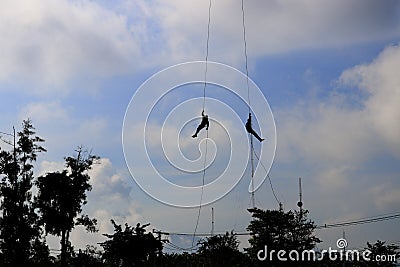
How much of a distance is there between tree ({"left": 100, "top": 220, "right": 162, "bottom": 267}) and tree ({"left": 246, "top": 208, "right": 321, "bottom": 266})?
9133mm

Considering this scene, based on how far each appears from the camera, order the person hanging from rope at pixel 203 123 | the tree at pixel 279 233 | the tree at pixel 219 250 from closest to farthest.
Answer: the person hanging from rope at pixel 203 123, the tree at pixel 279 233, the tree at pixel 219 250

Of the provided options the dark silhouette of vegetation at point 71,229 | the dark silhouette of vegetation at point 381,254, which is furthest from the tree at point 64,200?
the dark silhouette of vegetation at point 381,254

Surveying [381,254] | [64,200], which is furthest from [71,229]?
[381,254]

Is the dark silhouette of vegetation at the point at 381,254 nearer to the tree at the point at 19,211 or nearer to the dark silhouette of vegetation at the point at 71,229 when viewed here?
the dark silhouette of vegetation at the point at 71,229

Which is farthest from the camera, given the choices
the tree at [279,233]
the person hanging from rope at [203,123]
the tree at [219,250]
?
the tree at [219,250]

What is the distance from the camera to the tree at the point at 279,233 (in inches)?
1564

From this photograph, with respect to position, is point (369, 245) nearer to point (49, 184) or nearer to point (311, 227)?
point (311, 227)

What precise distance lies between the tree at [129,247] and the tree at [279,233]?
9.13 metres

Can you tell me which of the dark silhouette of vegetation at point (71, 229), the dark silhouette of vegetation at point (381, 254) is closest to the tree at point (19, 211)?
the dark silhouette of vegetation at point (71, 229)

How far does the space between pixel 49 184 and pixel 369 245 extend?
80.1 ft

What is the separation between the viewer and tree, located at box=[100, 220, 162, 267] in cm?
4638

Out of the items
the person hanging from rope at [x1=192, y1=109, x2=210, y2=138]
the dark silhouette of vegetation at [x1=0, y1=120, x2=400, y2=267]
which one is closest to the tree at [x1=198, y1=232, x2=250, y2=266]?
the dark silhouette of vegetation at [x1=0, y1=120, x2=400, y2=267]

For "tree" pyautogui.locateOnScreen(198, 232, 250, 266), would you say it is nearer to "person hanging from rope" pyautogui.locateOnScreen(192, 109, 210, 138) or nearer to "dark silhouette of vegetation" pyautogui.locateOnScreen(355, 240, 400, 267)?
"dark silhouette of vegetation" pyautogui.locateOnScreen(355, 240, 400, 267)

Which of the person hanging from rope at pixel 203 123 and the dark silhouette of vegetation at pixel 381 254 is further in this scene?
the dark silhouette of vegetation at pixel 381 254
